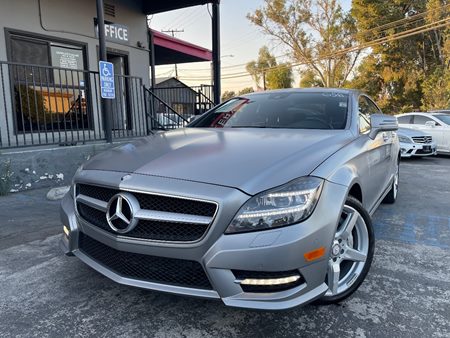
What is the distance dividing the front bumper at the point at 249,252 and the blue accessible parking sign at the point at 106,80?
474 centimetres

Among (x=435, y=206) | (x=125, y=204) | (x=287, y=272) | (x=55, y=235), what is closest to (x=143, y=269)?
(x=125, y=204)

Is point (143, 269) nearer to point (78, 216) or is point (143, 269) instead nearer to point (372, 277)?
point (78, 216)

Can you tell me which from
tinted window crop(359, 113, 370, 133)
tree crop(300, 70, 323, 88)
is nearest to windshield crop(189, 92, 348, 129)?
tinted window crop(359, 113, 370, 133)

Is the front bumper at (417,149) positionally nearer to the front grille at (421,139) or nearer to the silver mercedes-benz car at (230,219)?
the front grille at (421,139)

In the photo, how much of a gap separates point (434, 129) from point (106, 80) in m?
9.50

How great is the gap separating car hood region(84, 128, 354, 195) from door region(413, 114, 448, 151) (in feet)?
31.2

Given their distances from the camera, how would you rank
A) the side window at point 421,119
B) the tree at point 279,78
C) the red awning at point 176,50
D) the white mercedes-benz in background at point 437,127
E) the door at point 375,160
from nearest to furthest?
the door at point 375,160 < the white mercedes-benz in background at point 437,127 < the red awning at point 176,50 < the side window at point 421,119 < the tree at point 279,78

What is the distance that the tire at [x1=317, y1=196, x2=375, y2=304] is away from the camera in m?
2.29

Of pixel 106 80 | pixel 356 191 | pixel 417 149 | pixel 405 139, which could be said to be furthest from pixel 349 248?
pixel 405 139

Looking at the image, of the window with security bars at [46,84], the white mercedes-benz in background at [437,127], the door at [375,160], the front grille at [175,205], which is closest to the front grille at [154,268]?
the front grille at [175,205]

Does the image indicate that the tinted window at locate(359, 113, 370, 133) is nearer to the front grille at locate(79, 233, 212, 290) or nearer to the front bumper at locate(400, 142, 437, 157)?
the front grille at locate(79, 233, 212, 290)

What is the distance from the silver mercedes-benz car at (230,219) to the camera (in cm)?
188

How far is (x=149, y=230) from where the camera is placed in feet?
6.63

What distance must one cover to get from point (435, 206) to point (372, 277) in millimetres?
2846
